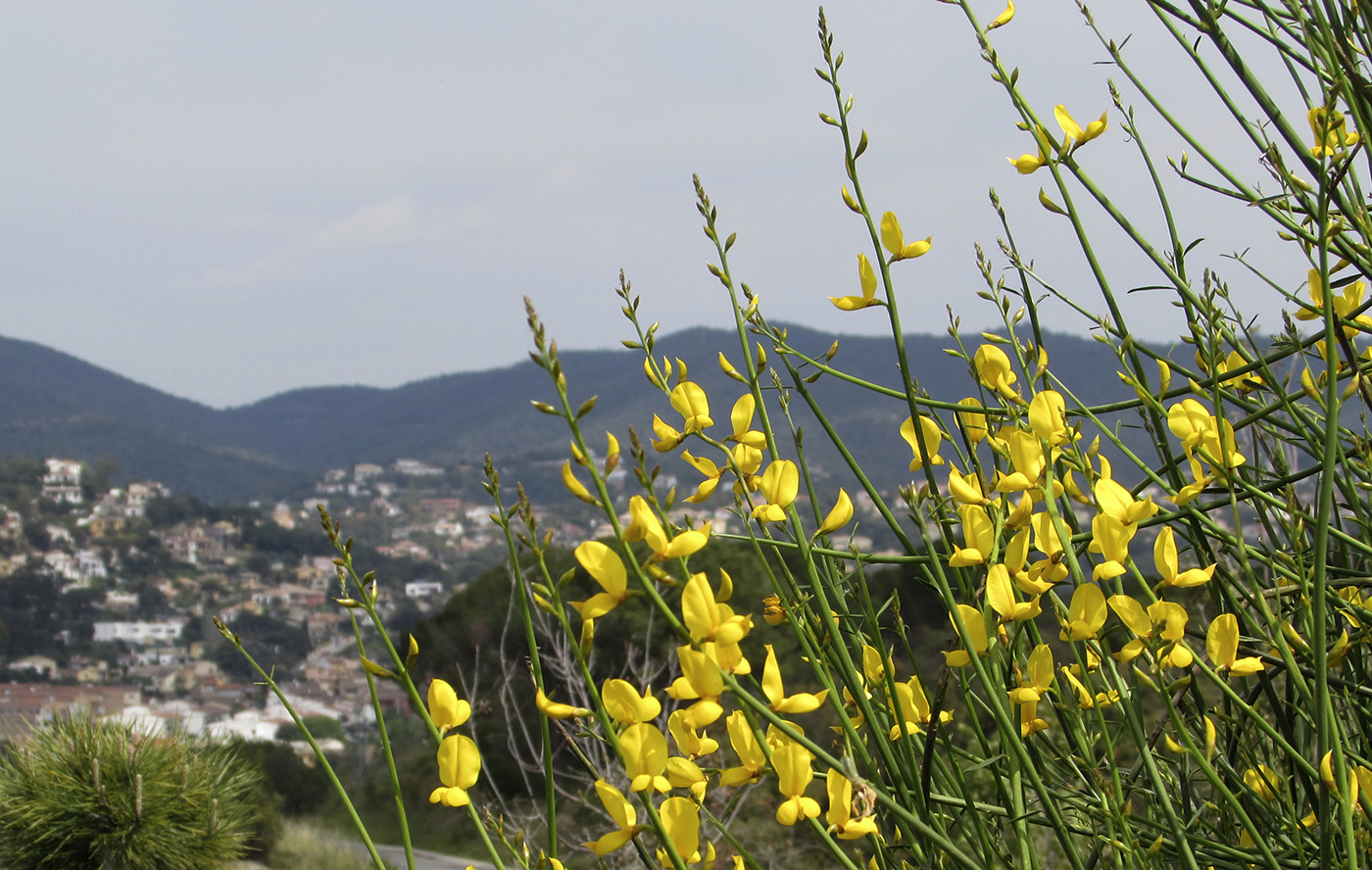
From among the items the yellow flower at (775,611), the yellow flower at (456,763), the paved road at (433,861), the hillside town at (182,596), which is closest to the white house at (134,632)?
the hillside town at (182,596)

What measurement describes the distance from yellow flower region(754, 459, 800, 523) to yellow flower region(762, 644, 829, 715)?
0.35 feet

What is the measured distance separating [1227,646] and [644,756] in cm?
39

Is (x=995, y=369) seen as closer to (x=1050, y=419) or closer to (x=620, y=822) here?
(x=1050, y=419)

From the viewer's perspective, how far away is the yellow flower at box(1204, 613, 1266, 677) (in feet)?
2.10

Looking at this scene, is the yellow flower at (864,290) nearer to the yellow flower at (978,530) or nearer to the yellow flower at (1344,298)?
the yellow flower at (978,530)

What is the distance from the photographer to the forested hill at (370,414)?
64.7m

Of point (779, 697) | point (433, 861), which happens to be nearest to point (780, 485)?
point (779, 697)

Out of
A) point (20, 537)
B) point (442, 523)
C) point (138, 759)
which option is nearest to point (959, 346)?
Result: point (138, 759)

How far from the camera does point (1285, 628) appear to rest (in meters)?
0.69

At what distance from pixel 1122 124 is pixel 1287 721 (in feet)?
1.91

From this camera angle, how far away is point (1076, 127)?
3.02 ft

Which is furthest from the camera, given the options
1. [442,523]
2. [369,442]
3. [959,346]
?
[369,442]

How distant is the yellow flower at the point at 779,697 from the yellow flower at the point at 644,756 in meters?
0.07

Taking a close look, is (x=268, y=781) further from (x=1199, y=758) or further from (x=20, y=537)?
(x=20, y=537)
